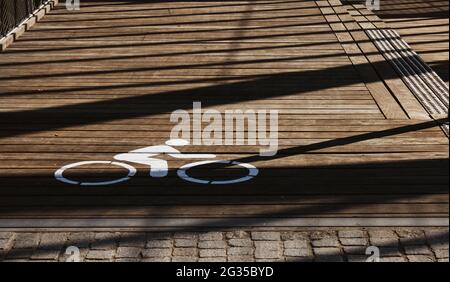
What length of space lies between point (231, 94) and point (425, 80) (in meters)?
2.30

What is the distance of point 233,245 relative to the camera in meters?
4.53

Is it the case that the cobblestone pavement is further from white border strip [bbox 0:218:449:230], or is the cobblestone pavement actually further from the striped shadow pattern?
the striped shadow pattern

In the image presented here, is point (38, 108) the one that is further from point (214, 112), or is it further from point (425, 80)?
point (425, 80)

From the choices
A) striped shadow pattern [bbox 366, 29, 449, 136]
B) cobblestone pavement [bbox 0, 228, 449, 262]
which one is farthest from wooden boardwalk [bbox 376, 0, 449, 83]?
cobblestone pavement [bbox 0, 228, 449, 262]

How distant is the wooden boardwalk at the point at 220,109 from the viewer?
511 cm

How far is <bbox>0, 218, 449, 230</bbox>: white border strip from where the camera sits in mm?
4793

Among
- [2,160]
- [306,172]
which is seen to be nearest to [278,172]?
[306,172]

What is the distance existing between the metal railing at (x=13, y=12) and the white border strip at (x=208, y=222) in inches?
249

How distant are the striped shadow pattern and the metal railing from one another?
5.13 metres

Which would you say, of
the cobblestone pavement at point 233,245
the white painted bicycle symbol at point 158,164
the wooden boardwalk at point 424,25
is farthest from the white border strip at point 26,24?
the cobblestone pavement at point 233,245

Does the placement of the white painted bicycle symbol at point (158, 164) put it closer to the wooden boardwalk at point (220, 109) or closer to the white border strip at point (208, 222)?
the wooden boardwalk at point (220, 109)

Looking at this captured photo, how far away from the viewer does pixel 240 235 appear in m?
4.68

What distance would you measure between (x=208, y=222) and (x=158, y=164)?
1.18 meters
